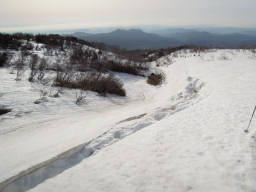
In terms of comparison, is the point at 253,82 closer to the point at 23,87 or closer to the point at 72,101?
the point at 72,101

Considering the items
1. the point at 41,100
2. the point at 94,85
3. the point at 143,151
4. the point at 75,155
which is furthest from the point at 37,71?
the point at 143,151

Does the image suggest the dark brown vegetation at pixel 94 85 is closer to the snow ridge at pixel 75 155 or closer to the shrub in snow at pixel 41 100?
the shrub in snow at pixel 41 100

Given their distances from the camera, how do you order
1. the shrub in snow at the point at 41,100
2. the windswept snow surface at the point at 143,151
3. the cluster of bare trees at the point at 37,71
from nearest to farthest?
the windswept snow surface at the point at 143,151
the shrub in snow at the point at 41,100
the cluster of bare trees at the point at 37,71

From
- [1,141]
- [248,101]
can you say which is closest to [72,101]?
[1,141]

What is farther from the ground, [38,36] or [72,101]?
[38,36]

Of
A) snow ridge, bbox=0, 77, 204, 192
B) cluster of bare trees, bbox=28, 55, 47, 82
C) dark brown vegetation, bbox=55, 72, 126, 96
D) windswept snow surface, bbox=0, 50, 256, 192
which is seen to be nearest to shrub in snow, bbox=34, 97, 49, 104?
windswept snow surface, bbox=0, 50, 256, 192

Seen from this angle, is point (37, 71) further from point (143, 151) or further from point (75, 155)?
point (143, 151)

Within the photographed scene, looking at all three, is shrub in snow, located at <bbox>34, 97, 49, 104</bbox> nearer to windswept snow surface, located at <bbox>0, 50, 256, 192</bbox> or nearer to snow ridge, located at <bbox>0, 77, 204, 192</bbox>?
windswept snow surface, located at <bbox>0, 50, 256, 192</bbox>

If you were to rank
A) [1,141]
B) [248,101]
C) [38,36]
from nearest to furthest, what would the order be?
[1,141], [248,101], [38,36]

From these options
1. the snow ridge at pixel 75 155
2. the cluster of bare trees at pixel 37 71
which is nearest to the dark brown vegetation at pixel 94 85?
the cluster of bare trees at pixel 37 71

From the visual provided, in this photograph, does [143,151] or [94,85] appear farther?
[94,85]

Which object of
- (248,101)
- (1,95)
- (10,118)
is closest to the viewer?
(10,118)
